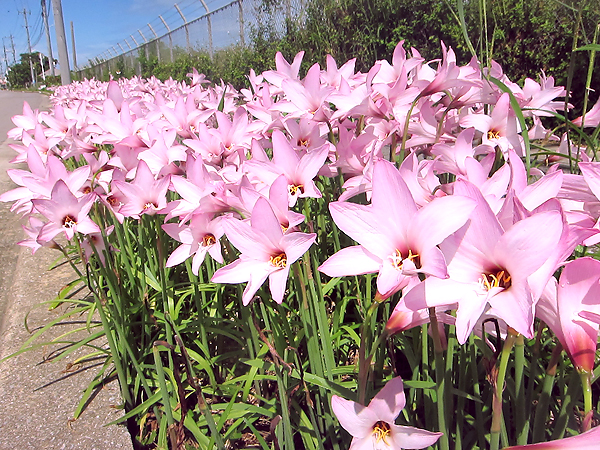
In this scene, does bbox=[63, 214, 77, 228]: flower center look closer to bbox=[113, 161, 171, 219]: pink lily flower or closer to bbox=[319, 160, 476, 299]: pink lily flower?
bbox=[113, 161, 171, 219]: pink lily flower

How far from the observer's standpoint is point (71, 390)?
164 centimetres

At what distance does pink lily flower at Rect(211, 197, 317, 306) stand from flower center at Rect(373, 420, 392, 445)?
12.2 inches

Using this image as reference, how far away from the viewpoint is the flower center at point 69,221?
135cm

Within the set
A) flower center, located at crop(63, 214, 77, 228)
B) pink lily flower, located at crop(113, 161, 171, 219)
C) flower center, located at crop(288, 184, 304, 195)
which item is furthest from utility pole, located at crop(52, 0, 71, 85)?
flower center, located at crop(288, 184, 304, 195)

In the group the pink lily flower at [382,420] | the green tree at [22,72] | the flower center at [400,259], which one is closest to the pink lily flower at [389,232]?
the flower center at [400,259]

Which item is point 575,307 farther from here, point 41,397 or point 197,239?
point 41,397

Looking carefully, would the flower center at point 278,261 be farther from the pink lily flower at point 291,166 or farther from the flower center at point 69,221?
the flower center at point 69,221

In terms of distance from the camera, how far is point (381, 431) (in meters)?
0.85

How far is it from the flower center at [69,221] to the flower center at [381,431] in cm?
104

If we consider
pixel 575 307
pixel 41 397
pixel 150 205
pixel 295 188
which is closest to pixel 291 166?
pixel 295 188

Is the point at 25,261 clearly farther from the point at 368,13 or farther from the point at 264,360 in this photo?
the point at 368,13

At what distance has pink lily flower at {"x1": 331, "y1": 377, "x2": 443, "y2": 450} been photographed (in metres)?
0.79

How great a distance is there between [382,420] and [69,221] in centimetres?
109

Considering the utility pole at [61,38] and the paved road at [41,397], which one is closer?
the paved road at [41,397]
